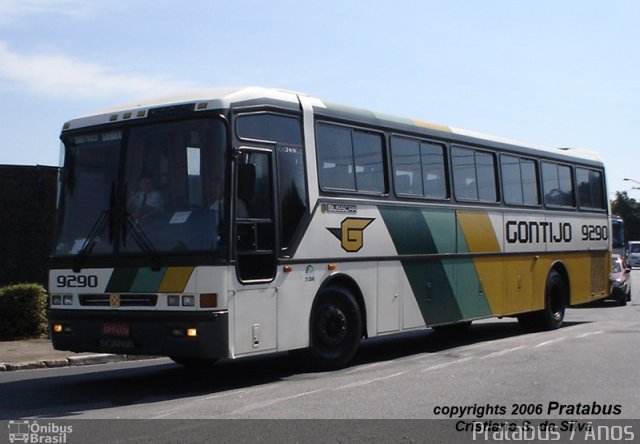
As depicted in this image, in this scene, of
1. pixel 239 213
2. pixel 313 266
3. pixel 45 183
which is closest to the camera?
pixel 239 213

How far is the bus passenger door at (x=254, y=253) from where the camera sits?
1025 cm

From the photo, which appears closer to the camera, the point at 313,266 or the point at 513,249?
the point at 313,266

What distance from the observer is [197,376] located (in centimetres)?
1212

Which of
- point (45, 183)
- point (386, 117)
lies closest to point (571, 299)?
point (386, 117)

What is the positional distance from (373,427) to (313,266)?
3713 millimetres

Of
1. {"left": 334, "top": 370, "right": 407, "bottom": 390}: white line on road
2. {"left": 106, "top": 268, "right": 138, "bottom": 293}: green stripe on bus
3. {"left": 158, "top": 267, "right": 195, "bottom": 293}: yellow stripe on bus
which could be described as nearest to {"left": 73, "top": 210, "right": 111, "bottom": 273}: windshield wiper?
{"left": 106, "top": 268, "right": 138, "bottom": 293}: green stripe on bus

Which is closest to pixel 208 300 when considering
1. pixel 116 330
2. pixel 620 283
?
pixel 116 330

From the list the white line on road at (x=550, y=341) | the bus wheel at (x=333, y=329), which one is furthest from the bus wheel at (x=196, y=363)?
the white line on road at (x=550, y=341)

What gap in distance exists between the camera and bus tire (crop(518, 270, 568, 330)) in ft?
58.7

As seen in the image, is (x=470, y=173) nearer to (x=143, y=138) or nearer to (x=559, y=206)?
(x=559, y=206)

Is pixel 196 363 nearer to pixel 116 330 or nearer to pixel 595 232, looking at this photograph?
pixel 116 330

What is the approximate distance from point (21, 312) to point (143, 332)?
6.73 m

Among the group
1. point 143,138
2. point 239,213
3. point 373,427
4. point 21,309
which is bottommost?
point 373,427

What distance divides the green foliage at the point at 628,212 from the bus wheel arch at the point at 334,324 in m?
106
